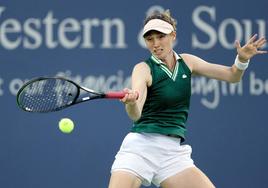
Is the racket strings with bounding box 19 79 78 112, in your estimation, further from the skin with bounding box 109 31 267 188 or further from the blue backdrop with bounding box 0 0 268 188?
the blue backdrop with bounding box 0 0 268 188

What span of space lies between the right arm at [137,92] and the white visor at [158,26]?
0.25 meters

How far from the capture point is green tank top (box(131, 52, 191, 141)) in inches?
255

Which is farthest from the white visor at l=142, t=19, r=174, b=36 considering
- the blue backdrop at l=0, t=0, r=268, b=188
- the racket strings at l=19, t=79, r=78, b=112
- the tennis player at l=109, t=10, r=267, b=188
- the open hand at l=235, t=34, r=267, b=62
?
the blue backdrop at l=0, t=0, r=268, b=188

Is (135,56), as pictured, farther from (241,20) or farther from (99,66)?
(241,20)

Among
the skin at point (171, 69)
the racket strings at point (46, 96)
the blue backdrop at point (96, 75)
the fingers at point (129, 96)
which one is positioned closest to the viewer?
the fingers at point (129, 96)

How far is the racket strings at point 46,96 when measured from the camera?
637 cm

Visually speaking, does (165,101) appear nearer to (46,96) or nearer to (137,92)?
(137,92)

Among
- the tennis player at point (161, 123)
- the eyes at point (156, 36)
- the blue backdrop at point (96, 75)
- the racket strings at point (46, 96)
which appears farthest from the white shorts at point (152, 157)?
the blue backdrop at point (96, 75)

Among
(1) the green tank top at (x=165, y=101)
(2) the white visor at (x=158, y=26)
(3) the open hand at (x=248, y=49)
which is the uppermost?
(2) the white visor at (x=158, y=26)

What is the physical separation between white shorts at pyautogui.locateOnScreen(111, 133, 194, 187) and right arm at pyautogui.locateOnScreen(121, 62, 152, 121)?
0.36 m

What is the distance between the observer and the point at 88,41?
28.9 feet

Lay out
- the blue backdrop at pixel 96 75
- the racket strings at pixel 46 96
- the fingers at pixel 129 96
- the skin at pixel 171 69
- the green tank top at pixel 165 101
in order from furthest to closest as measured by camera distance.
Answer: the blue backdrop at pixel 96 75 → the green tank top at pixel 165 101 → the racket strings at pixel 46 96 → the skin at pixel 171 69 → the fingers at pixel 129 96

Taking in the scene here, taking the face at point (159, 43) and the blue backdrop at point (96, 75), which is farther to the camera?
the blue backdrop at point (96, 75)

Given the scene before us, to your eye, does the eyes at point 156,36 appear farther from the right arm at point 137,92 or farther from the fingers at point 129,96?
the fingers at point 129,96
